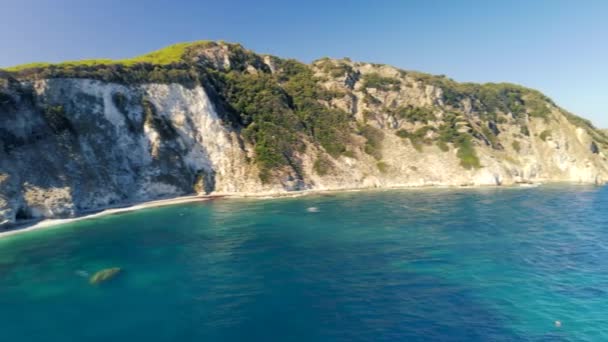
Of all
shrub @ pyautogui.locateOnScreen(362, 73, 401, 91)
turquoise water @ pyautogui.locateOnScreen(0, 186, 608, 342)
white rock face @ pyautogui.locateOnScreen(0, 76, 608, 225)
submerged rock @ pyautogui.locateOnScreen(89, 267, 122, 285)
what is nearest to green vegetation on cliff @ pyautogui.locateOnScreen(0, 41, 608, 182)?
shrub @ pyautogui.locateOnScreen(362, 73, 401, 91)

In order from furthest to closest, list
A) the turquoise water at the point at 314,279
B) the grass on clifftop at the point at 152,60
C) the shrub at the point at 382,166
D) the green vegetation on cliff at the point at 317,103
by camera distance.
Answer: the shrub at the point at 382,166 → the green vegetation on cliff at the point at 317,103 → the grass on clifftop at the point at 152,60 → the turquoise water at the point at 314,279

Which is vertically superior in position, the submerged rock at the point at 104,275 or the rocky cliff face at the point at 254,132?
the rocky cliff face at the point at 254,132

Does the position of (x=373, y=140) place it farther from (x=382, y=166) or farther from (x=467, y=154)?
(x=467, y=154)

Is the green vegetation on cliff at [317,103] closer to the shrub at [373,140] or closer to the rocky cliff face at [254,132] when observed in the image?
the shrub at [373,140]

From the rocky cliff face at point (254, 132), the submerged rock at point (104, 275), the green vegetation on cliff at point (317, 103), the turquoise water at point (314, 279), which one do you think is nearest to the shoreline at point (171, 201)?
the rocky cliff face at point (254, 132)

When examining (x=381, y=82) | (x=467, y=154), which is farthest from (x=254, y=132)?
(x=467, y=154)

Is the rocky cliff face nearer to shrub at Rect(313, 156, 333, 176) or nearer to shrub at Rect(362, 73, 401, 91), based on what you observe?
shrub at Rect(313, 156, 333, 176)
